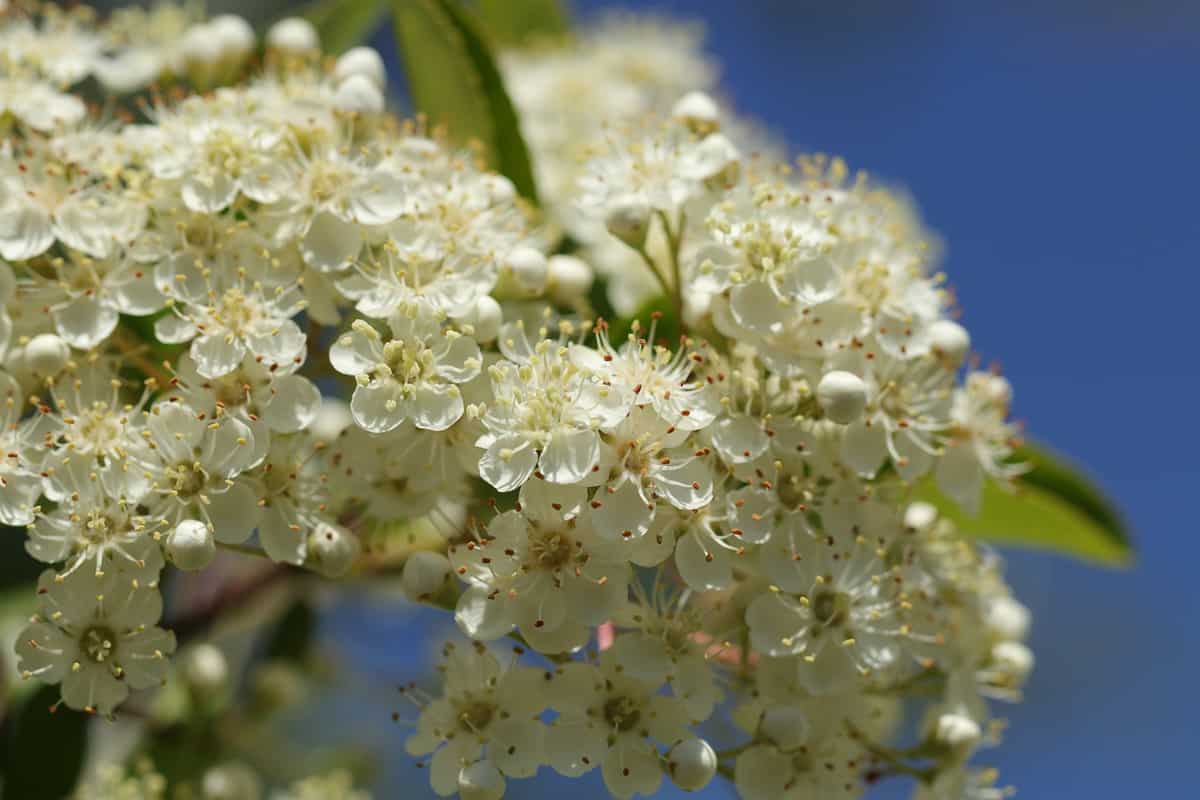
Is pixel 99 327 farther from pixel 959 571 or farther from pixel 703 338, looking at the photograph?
pixel 959 571

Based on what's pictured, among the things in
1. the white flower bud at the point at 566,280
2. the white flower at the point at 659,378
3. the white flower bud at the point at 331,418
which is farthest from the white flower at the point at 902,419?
the white flower bud at the point at 331,418

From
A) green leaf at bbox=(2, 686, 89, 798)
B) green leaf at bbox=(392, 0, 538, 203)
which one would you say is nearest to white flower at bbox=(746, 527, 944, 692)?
green leaf at bbox=(392, 0, 538, 203)

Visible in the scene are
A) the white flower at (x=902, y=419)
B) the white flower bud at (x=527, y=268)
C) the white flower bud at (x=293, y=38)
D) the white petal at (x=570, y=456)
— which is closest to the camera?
the white petal at (x=570, y=456)

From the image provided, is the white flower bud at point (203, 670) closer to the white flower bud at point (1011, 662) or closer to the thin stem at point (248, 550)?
the thin stem at point (248, 550)

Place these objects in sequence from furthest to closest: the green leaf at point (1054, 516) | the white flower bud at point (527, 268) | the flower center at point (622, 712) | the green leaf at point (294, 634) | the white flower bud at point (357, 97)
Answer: the green leaf at point (294, 634)
the green leaf at point (1054, 516)
the white flower bud at point (357, 97)
the white flower bud at point (527, 268)
the flower center at point (622, 712)


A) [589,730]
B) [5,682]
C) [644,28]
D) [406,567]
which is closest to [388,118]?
[406,567]
